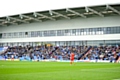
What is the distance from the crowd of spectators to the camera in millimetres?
45156

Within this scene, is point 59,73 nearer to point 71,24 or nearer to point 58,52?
point 71,24

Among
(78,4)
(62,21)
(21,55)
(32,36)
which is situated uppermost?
(78,4)

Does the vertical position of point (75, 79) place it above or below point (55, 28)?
above

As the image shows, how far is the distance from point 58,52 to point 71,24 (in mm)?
6019

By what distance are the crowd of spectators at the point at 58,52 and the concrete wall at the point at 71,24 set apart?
3945 mm

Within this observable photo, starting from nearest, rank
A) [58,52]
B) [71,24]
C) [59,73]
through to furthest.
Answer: [59,73]
[71,24]
[58,52]

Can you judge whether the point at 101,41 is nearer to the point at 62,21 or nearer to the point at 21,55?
the point at 62,21

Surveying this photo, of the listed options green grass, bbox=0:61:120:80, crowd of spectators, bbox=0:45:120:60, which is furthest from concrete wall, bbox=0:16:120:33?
green grass, bbox=0:61:120:80

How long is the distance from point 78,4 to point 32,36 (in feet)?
54.8

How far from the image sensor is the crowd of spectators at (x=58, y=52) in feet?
148

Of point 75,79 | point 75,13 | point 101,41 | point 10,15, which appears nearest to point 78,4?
point 75,13

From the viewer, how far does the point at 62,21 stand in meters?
52.6

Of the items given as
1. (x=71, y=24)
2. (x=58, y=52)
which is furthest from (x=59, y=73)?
(x=58, y=52)

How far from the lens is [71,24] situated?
51.2 metres
